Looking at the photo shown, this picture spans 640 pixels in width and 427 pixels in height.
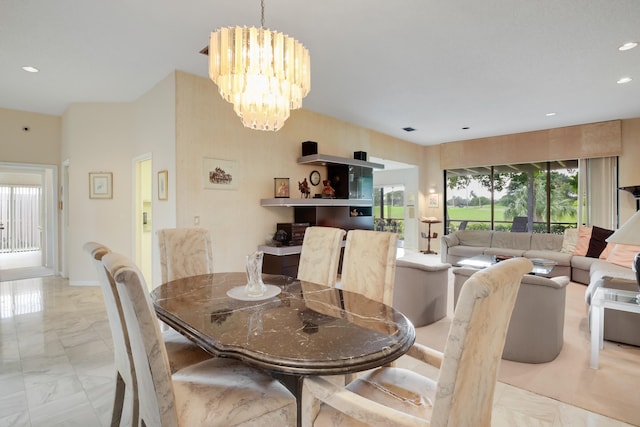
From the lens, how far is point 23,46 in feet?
10.6

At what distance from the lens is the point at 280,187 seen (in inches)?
191

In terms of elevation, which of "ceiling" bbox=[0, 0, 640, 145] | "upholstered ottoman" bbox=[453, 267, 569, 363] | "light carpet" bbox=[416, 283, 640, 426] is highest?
"ceiling" bbox=[0, 0, 640, 145]

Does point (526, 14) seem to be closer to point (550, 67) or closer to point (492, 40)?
point (492, 40)

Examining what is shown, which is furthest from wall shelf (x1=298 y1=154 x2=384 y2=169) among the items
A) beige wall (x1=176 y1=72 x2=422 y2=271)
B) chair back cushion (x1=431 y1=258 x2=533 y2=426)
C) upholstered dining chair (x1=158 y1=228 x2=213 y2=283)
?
chair back cushion (x1=431 y1=258 x2=533 y2=426)

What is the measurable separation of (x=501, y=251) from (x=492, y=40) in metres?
4.17

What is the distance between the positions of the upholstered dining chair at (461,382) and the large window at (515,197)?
7413mm

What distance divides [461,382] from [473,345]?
115 millimetres

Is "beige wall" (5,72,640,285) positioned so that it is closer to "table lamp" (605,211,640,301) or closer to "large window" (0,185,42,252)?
"table lamp" (605,211,640,301)

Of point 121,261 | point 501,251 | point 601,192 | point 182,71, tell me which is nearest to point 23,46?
point 182,71

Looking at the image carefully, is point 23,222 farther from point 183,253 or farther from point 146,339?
point 146,339

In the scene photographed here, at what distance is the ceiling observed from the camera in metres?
2.65

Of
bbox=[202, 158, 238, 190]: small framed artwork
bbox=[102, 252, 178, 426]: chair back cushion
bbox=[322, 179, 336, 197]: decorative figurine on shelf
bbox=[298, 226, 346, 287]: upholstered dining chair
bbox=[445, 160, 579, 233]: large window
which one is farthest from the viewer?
bbox=[445, 160, 579, 233]: large window

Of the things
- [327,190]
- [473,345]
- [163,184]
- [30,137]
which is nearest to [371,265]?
[473,345]

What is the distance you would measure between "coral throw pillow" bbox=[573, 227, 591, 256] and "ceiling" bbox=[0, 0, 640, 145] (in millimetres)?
2062
